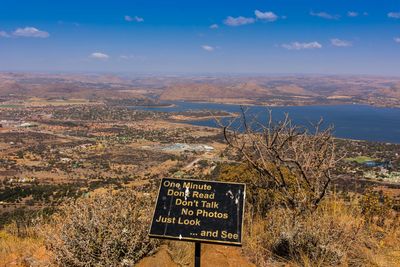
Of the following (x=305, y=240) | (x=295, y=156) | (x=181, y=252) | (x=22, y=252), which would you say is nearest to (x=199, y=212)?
(x=181, y=252)

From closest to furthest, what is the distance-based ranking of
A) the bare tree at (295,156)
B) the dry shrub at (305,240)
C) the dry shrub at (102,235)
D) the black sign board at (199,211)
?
1. the black sign board at (199,211)
2. the dry shrub at (102,235)
3. the dry shrub at (305,240)
4. the bare tree at (295,156)

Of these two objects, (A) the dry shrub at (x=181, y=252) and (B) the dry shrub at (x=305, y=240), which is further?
(A) the dry shrub at (x=181, y=252)

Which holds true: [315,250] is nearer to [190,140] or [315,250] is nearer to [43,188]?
[43,188]

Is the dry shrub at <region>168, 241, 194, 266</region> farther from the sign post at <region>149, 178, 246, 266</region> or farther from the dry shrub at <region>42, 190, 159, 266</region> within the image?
the sign post at <region>149, 178, 246, 266</region>

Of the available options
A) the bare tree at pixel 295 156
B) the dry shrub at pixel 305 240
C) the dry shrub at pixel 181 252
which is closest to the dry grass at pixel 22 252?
the dry shrub at pixel 181 252

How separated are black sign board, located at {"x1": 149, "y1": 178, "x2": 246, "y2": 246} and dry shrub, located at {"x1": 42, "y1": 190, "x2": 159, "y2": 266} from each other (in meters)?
1.00

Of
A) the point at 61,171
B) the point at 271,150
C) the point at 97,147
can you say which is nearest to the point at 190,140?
the point at 97,147

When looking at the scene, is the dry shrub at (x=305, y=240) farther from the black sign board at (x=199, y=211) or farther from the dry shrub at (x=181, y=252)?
the black sign board at (x=199, y=211)

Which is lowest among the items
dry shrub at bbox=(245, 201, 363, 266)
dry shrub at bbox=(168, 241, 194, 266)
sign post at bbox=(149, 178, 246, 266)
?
dry shrub at bbox=(168, 241, 194, 266)

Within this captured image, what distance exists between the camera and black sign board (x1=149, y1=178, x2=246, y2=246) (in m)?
4.80

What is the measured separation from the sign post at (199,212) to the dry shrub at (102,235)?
100 cm

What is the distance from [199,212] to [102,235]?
5.53ft

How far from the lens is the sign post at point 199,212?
4797 millimetres

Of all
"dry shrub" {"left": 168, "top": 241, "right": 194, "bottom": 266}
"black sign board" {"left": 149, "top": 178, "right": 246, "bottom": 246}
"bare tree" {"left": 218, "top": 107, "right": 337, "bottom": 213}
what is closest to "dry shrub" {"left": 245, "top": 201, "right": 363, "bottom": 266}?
"bare tree" {"left": 218, "top": 107, "right": 337, "bottom": 213}
